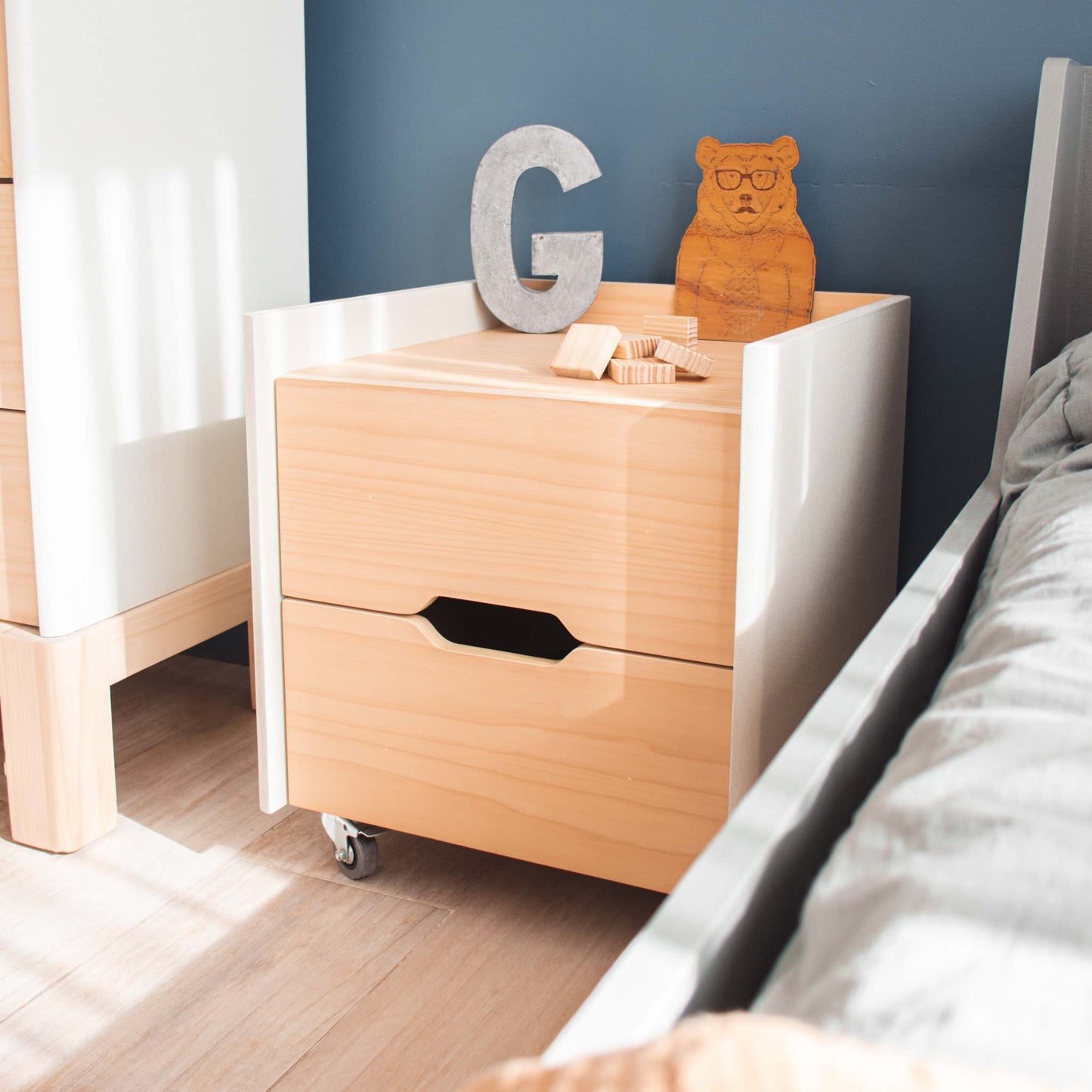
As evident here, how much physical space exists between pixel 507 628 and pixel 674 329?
1.27ft

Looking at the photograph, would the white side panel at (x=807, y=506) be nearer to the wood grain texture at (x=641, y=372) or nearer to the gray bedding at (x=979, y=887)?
the wood grain texture at (x=641, y=372)

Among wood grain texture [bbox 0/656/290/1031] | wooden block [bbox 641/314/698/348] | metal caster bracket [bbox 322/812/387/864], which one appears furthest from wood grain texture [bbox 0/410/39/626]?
wooden block [bbox 641/314/698/348]

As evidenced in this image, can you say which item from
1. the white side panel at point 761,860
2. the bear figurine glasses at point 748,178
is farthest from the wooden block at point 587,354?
the white side panel at point 761,860

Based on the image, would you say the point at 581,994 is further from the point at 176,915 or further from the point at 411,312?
the point at 411,312

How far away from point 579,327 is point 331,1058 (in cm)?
72

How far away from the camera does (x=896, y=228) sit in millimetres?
1414

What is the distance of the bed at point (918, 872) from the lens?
30 centimetres

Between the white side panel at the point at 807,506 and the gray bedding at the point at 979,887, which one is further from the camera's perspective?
the white side panel at the point at 807,506

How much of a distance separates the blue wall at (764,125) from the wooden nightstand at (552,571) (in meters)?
0.18

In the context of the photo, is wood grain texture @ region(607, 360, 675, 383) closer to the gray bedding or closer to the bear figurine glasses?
the bear figurine glasses

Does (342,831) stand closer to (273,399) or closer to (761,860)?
(273,399)

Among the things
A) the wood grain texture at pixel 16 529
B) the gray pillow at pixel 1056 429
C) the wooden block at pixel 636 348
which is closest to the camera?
→ the gray pillow at pixel 1056 429

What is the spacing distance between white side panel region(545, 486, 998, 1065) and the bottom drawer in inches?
14.5

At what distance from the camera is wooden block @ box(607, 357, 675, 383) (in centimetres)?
112
